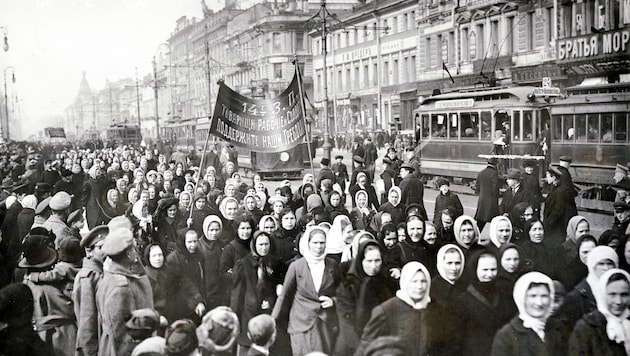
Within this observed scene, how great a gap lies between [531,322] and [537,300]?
0.46ft

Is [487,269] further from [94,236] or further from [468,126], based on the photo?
[468,126]

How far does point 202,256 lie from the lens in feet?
21.7

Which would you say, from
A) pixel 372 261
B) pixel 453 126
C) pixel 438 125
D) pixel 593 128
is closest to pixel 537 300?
pixel 372 261

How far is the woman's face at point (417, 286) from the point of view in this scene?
4.80m

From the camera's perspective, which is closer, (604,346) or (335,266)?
(604,346)

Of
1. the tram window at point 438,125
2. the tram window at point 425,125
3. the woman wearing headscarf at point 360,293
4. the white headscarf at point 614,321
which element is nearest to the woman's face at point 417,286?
the woman wearing headscarf at point 360,293

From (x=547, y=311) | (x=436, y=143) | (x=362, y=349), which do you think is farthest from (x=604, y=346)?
(x=436, y=143)

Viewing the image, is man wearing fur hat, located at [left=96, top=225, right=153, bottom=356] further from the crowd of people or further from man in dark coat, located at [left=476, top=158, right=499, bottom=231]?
man in dark coat, located at [left=476, top=158, right=499, bottom=231]

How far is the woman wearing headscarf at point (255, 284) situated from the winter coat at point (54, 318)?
1.31m

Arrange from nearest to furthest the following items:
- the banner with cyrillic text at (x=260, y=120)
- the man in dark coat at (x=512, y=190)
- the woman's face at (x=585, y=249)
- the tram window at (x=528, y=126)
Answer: the woman's face at (x=585, y=249) → the banner with cyrillic text at (x=260, y=120) → the man in dark coat at (x=512, y=190) → the tram window at (x=528, y=126)

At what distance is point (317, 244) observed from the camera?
18.0 feet

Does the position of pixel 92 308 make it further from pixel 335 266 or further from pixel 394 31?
pixel 394 31

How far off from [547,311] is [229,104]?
232 inches

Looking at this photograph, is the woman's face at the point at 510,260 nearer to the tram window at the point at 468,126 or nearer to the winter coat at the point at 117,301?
the winter coat at the point at 117,301
